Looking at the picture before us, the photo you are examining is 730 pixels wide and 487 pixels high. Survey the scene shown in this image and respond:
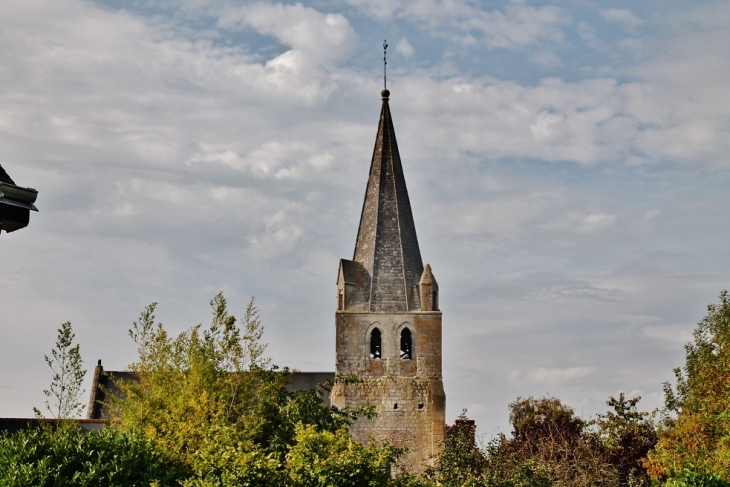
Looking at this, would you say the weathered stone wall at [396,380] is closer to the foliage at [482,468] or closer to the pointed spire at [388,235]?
the pointed spire at [388,235]

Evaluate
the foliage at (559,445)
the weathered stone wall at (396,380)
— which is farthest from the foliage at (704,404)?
the weathered stone wall at (396,380)

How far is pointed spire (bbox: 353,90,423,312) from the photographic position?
1772 inches

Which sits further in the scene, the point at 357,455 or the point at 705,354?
the point at 705,354

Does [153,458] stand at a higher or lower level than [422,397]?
lower

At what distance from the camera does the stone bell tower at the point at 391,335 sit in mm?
43562

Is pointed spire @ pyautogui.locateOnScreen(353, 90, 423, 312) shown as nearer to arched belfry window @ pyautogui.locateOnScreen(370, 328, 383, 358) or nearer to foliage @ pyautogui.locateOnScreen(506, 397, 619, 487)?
arched belfry window @ pyautogui.locateOnScreen(370, 328, 383, 358)

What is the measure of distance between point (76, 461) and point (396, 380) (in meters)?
27.5

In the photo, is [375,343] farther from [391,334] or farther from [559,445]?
[559,445]

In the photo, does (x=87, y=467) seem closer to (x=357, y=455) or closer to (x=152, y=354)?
(x=357, y=455)

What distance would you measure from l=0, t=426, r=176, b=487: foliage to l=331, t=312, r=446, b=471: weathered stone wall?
2500 centimetres

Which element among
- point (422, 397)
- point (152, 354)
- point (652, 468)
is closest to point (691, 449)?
point (652, 468)

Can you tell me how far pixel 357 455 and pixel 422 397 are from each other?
25.0 metres

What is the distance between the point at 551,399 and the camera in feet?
192

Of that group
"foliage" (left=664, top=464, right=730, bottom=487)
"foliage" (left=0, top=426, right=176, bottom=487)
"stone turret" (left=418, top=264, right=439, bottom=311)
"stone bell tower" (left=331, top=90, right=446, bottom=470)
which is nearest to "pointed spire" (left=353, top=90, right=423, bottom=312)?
"stone bell tower" (left=331, top=90, right=446, bottom=470)
